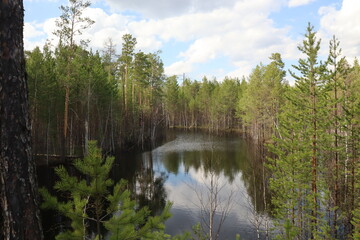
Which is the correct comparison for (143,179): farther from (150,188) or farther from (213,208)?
(213,208)

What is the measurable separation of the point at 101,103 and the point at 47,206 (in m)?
28.1

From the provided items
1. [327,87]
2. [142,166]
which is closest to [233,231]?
[327,87]

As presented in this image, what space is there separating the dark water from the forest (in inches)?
59.0

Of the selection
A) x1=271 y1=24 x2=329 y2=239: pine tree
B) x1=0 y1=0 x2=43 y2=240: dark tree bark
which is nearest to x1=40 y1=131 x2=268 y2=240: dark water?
x1=271 y1=24 x2=329 y2=239: pine tree

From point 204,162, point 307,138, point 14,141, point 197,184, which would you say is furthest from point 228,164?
point 14,141

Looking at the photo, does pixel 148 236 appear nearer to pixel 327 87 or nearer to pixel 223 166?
pixel 327 87

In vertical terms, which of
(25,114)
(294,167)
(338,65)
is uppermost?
(338,65)

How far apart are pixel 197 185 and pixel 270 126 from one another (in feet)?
47.5

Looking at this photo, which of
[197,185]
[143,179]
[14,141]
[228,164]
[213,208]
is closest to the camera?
[14,141]

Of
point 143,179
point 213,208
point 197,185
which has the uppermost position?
point 143,179

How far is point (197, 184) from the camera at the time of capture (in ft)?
69.3

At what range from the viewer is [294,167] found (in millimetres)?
12000

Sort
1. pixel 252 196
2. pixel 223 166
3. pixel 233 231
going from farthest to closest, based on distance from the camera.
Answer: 1. pixel 223 166
2. pixel 252 196
3. pixel 233 231

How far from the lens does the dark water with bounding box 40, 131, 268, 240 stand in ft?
46.2
